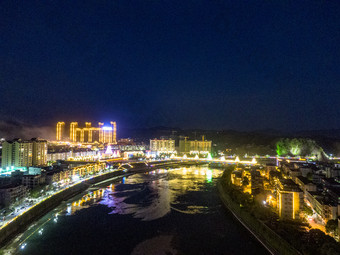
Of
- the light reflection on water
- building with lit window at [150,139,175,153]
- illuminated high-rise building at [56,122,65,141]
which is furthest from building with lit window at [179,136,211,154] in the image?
illuminated high-rise building at [56,122,65,141]

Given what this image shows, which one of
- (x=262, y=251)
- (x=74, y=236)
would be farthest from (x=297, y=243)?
(x=74, y=236)

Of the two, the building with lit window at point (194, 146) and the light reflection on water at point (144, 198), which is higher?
the building with lit window at point (194, 146)

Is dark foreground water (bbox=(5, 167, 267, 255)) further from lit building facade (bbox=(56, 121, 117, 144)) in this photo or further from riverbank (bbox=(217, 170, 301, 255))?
lit building facade (bbox=(56, 121, 117, 144))

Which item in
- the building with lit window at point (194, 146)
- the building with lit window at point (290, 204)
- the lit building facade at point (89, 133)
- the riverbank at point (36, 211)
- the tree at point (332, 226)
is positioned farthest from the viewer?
the lit building facade at point (89, 133)

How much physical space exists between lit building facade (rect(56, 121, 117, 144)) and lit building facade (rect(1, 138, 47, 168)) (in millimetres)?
20794

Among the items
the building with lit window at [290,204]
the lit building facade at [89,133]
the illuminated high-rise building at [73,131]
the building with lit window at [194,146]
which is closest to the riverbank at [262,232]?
the building with lit window at [290,204]

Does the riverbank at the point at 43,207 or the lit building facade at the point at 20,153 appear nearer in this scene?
the riverbank at the point at 43,207

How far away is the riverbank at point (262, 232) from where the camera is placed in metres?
4.56

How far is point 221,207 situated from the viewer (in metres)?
7.73

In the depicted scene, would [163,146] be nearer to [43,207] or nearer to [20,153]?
[20,153]

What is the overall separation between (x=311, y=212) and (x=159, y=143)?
20582mm

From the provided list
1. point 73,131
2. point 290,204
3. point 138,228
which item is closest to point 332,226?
point 290,204

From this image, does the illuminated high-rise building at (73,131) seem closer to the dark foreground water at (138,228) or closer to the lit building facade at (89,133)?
the lit building facade at (89,133)

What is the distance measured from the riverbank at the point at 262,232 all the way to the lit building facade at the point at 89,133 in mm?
28793
